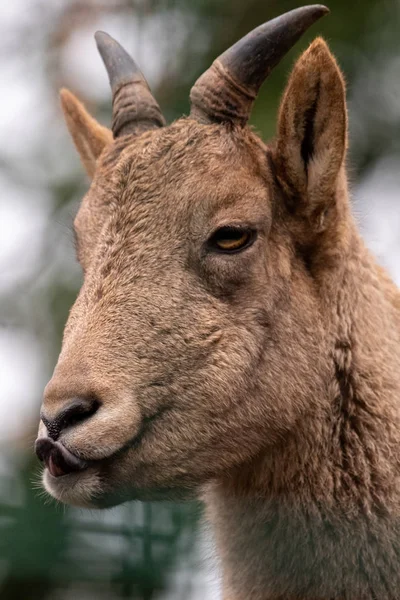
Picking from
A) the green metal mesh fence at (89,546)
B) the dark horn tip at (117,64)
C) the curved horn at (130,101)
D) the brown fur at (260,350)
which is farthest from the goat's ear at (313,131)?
the green metal mesh fence at (89,546)

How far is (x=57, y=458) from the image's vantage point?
14.8 ft

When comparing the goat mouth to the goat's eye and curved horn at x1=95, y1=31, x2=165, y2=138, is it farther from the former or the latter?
curved horn at x1=95, y1=31, x2=165, y2=138

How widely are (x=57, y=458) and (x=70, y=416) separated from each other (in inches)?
8.1

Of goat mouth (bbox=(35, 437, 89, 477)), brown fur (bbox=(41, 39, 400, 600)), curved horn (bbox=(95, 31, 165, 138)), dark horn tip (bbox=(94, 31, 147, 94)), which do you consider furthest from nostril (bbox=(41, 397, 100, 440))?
dark horn tip (bbox=(94, 31, 147, 94))

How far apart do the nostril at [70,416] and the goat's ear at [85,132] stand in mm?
2428

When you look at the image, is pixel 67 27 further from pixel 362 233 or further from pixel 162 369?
pixel 162 369

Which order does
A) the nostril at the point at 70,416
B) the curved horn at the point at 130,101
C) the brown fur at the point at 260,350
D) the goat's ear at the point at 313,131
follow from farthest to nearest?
the curved horn at the point at 130,101
the goat's ear at the point at 313,131
the brown fur at the point at 260,350
the nostril at the point at 70,416

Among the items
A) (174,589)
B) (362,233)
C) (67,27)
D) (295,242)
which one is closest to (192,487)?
(295,242)

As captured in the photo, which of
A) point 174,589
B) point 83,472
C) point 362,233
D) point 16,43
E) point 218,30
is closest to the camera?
point 83,472

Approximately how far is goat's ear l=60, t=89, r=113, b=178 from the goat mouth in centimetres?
249

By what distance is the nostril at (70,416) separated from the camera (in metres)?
4.44

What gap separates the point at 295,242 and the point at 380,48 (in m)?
7.81

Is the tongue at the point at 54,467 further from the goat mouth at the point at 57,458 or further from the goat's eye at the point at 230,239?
the goat's eye at the point at 230,239

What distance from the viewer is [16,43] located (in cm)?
1262
